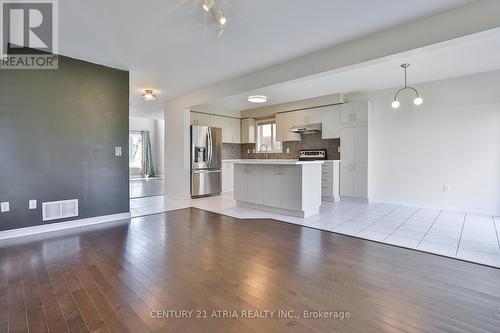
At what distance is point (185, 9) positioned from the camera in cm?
254

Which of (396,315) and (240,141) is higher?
(240,141)

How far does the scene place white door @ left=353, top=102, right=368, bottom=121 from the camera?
5629 mm

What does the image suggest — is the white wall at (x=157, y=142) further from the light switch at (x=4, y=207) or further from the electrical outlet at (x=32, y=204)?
the light switch at (x=4, y=207)

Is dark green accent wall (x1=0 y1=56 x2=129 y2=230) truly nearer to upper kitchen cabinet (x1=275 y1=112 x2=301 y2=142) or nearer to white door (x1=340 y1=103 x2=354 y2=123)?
upper kitchen cabinet (x1=275 y1=112 x2=301 y2=142)

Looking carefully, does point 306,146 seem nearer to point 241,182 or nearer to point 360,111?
point 360,111

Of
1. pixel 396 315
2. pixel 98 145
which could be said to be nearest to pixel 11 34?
pixel 98 145

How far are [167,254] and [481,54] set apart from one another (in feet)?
16.5

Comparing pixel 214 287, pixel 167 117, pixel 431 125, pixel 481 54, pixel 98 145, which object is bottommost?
pixel 214 287

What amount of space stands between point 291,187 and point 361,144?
8.02 ft

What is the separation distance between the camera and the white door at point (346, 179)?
592cm

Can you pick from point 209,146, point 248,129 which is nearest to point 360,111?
point 248,129

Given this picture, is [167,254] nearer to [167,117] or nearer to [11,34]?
[11,34]

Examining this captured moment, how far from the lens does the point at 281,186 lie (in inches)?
177

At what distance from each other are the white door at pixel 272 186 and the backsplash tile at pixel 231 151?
11.5 feet
